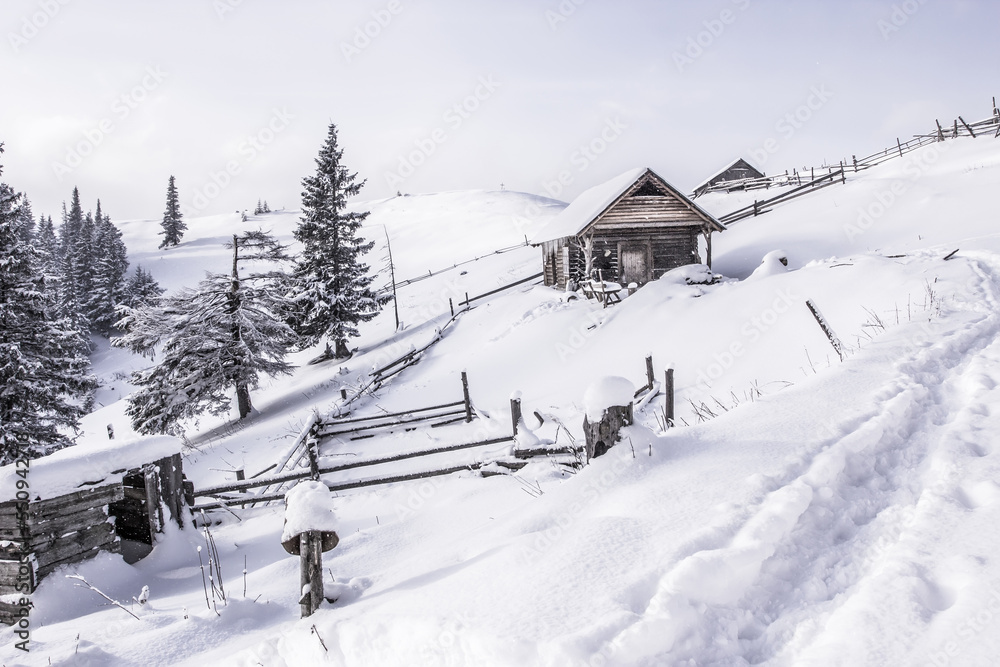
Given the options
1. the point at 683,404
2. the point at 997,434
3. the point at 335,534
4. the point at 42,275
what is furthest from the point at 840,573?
the point at 42,275

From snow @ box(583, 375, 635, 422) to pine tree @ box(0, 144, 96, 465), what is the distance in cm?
1747

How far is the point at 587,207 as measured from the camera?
81.1 ft

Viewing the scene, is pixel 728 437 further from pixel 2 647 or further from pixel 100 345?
pixel 100 345

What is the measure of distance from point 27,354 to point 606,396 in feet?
60.8

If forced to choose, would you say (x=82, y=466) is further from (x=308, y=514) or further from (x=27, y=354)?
(x=27, y=354)

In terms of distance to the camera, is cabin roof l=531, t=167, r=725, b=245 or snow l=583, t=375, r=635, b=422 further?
cabin roof l=531, t=167, r=725, b=245

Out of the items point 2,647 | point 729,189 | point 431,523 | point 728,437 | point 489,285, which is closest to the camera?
point 2,647

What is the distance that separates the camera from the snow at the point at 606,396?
14.7 feet

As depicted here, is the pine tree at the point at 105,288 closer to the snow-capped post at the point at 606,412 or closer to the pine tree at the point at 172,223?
the pine tree at the point at 172,223

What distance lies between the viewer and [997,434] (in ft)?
14.0

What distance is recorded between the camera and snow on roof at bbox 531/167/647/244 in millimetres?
22188

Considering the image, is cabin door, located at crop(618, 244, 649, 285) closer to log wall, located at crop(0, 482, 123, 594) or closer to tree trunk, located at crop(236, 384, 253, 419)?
tree trunk, located at crop(236, 384, 253, 419)

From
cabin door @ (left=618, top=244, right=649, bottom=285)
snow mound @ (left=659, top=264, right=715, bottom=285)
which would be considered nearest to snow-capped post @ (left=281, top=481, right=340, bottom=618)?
snow mound @ (left=659, top=264, right=715, bottom=285)

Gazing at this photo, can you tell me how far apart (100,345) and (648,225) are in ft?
149
